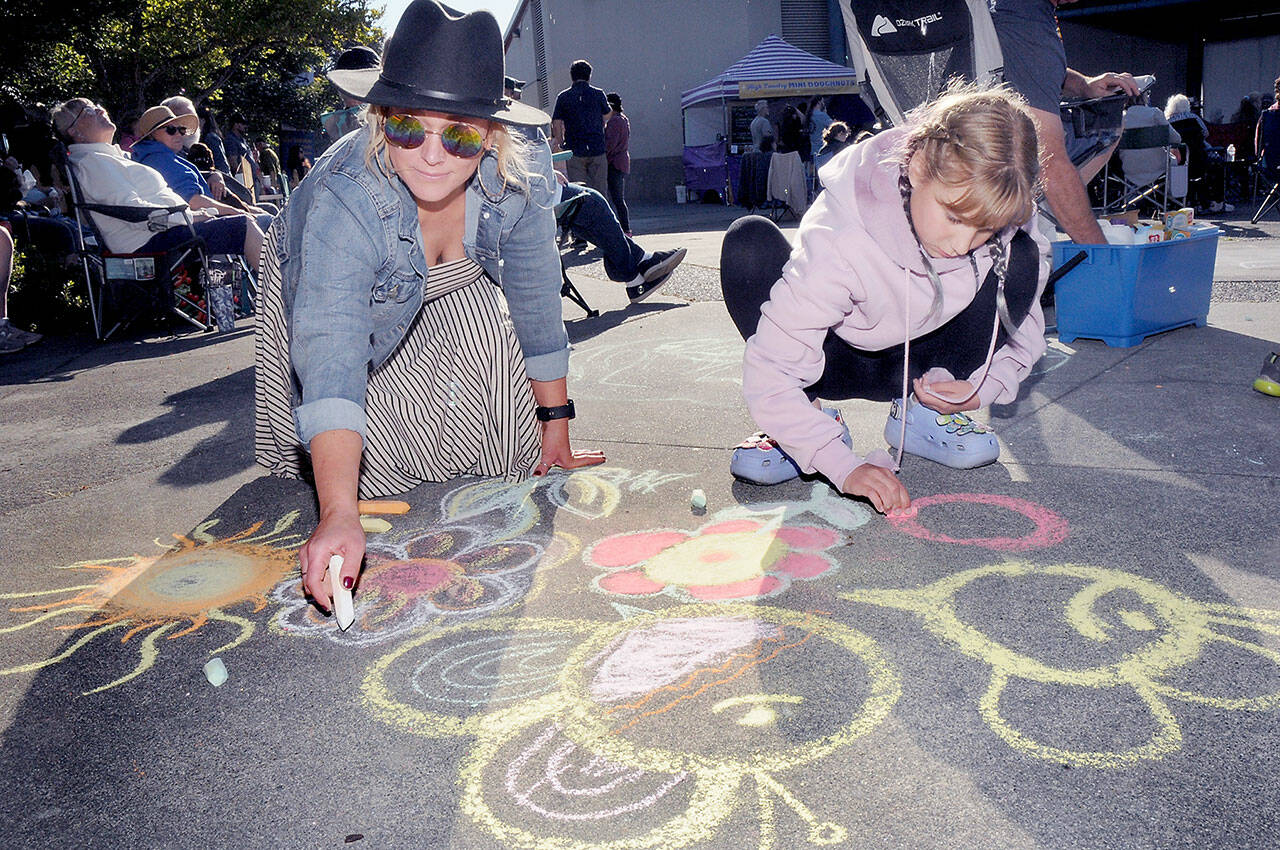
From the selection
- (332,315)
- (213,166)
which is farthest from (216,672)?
(213,166)

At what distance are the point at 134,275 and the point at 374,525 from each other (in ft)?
13.0

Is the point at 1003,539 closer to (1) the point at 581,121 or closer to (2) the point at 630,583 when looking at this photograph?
(2) the point at 630,583

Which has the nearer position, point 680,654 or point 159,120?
point 680,654

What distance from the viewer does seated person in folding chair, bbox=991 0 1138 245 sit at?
11.6 feet

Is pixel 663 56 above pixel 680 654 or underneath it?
above

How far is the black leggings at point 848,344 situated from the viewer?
7.93ft

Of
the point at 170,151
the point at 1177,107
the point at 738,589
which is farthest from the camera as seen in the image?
the point at 1177,107

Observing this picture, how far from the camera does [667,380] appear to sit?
3.74 metres

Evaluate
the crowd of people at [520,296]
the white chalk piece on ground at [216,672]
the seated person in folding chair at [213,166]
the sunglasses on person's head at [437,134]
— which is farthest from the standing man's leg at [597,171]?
the white chalk piece on ground at [216,672]

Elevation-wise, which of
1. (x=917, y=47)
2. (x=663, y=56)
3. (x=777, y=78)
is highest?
(x=663, y=56)

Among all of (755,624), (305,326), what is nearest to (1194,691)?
(755,624)

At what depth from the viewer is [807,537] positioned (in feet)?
7.16

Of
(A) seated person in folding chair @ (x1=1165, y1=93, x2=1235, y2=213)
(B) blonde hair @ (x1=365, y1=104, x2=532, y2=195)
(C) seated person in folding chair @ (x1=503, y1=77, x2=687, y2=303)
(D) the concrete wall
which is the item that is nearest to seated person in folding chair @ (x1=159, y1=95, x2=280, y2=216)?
(C) seated person in folding chair @ (x1=503, y1=77, x2=687, y2=303)

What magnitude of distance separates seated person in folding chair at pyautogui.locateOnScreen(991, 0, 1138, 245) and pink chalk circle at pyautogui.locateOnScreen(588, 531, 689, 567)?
215 centimetres
